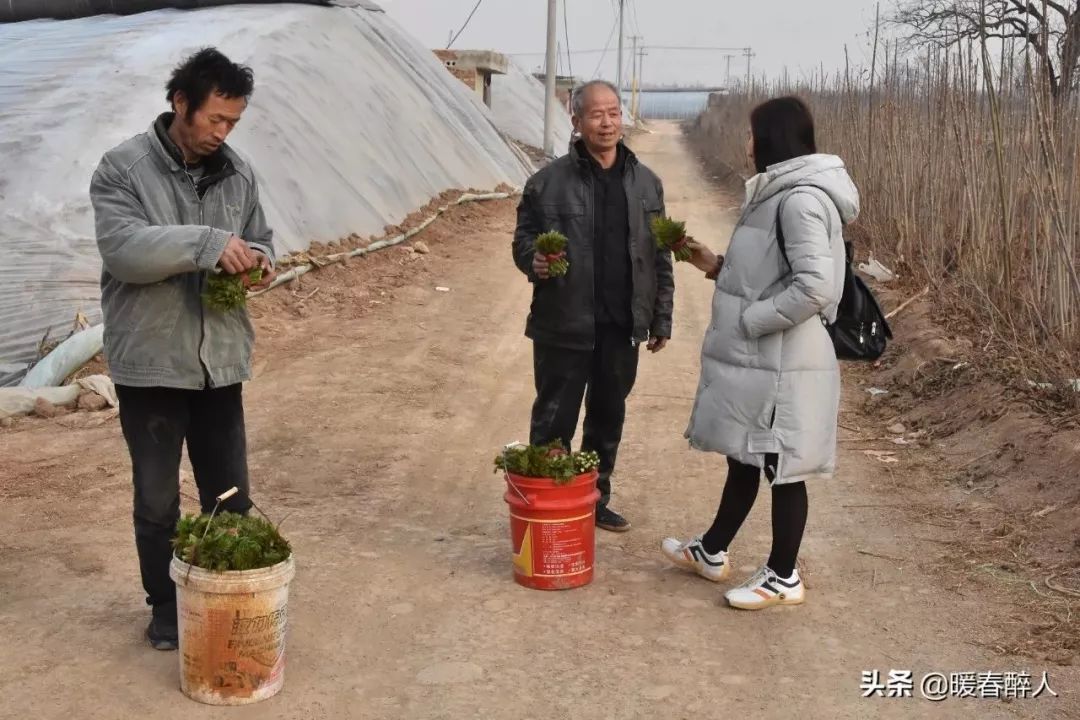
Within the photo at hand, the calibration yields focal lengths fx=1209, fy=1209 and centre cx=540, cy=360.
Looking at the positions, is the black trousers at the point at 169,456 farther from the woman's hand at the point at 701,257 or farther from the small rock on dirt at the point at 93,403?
the small rock on dirt at the point at 93,403

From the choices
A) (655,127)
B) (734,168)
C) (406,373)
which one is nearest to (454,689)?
(406,373)

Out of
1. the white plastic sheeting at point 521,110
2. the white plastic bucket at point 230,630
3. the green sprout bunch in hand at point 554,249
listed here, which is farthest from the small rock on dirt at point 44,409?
the white plastic sheeting at point 521,110

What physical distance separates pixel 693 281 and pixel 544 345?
744 centimetres

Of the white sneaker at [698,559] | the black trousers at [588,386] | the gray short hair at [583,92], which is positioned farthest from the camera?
the black trousers at [588,386]

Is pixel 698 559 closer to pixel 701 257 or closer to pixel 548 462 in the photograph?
pixel 548 462

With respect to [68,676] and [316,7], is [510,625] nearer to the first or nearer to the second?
[68,676]

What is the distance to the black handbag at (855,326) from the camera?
4.18 meters

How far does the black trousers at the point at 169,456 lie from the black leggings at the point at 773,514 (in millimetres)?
1718

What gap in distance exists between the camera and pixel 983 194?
7.75 metres

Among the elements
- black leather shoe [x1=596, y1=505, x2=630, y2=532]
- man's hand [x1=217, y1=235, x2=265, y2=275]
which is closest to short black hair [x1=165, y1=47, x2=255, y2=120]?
man's hand [x1=217, y1=235, x2=265, y2=275]

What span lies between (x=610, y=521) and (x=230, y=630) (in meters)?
2.18

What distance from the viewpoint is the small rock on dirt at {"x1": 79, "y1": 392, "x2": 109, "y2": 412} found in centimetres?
709

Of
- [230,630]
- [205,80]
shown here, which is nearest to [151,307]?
[205,80]

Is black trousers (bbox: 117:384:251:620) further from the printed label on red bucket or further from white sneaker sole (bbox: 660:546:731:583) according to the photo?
white sneaker sole (bbox: 660:546:731:583)
